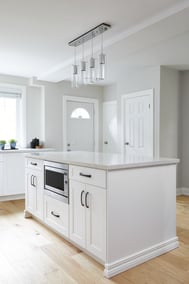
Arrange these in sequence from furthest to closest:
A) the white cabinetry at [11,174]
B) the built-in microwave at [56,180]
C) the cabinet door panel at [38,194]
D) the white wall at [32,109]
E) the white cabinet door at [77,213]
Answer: the white wall at [32,109]
the white cabinetry at [11,174]
the cabinet door panel at [38,194]
the built-in microwave at [56,180]
the white cabinet door at [77,213]

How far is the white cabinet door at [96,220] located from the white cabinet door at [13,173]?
8.96 ft

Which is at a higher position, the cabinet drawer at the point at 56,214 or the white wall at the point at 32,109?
the white wall at the point at 32,109

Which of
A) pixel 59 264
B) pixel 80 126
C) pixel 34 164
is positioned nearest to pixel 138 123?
pixel 80 126

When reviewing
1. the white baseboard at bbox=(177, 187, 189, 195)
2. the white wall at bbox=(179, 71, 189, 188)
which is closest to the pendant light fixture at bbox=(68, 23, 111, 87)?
the white wall at bbox=(179, 71, 189, 188)

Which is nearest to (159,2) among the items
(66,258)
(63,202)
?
(63,202)

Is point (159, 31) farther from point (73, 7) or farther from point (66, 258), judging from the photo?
point (66, 258)

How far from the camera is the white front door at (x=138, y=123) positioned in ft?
15.1

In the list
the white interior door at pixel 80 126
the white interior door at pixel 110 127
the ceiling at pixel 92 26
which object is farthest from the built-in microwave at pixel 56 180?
the white interior door at pixel 110 127

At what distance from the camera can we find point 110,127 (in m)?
6.07

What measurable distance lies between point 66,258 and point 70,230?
10.5 inches

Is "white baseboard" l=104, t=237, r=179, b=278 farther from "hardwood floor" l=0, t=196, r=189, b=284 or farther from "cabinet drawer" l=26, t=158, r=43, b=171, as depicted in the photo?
"cabinet drawer" l=26, t=158, r=43, b=171

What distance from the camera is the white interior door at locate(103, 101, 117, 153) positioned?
19.5 feet

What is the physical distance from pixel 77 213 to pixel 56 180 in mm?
531

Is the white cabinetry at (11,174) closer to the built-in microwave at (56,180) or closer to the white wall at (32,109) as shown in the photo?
the white wall at (32,109)
